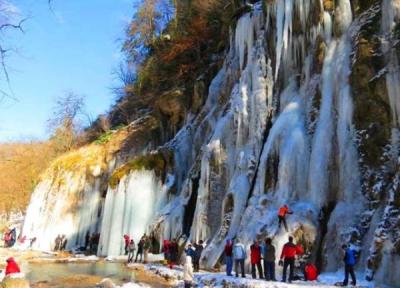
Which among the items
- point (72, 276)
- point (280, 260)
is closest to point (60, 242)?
point (72, 276)

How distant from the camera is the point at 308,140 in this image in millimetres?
17953

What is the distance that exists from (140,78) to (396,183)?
105ft

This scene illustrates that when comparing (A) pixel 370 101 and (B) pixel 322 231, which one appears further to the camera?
(A) pixel 370 101

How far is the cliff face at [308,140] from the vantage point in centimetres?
1512

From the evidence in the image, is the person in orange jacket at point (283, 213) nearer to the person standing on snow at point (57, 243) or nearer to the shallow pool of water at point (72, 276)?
the shallow pool of water at point (72, 276)

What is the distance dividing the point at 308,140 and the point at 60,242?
24458mm

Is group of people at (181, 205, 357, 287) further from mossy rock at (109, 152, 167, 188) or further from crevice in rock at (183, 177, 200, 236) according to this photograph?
mossy rock at (109, 152, 167, 188)

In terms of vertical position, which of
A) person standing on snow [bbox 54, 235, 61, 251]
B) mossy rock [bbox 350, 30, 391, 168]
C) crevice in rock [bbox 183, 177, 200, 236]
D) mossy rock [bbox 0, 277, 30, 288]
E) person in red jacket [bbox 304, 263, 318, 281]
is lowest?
mossy rock [bbox 0, 277, 30, 288]

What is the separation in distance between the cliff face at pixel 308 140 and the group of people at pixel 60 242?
415 inches

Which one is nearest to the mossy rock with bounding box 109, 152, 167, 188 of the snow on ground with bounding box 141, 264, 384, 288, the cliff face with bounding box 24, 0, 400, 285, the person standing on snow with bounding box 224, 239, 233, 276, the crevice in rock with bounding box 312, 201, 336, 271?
the cliff face with bounding box 24, 0, 400, 285

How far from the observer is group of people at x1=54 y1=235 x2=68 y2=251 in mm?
36259

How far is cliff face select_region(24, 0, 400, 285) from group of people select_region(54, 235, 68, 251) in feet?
34.6

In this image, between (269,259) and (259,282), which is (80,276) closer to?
(269,259)

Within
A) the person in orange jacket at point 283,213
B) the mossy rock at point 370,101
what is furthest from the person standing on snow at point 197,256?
the mossy rock at point 370,101
